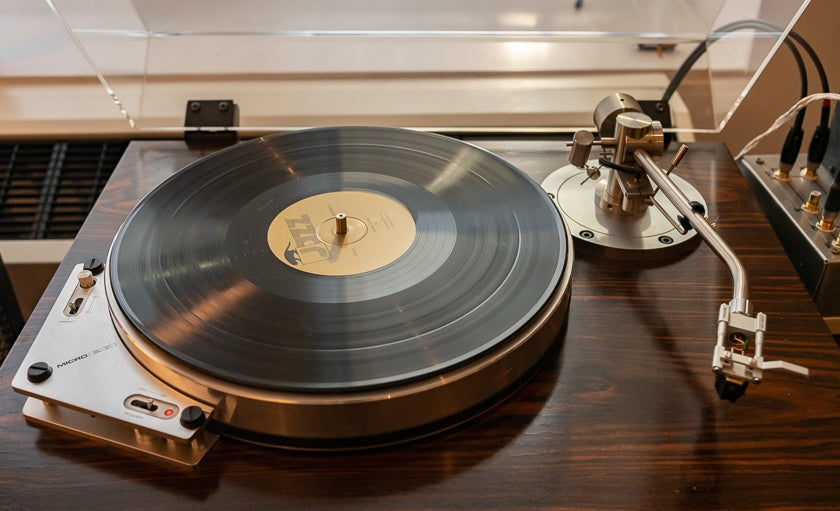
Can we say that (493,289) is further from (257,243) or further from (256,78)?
(256,78)

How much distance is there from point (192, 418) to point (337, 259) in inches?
10.3

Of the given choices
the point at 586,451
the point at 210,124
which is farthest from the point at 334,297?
the point at 210,124

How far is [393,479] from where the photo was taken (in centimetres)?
74

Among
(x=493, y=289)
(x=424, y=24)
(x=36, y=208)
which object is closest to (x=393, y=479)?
(x=493, y=289)

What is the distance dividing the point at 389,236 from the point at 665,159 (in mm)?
527

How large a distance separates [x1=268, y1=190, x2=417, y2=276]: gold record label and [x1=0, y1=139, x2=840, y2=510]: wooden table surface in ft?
0.74

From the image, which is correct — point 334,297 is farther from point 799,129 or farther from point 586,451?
point 799,129

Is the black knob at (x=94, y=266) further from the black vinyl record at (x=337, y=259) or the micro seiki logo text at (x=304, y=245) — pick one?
the micro seiki logo text at (x=304, y=245)

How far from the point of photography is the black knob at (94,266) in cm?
94

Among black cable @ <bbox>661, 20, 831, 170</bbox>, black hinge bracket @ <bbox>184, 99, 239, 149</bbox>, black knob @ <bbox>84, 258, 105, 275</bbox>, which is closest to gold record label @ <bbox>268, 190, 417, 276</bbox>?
black knob @ <bbox>84, 258, 105, 275</bbox>

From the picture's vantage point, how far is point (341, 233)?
0.95 metres

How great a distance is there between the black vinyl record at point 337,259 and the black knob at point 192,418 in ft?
0.14

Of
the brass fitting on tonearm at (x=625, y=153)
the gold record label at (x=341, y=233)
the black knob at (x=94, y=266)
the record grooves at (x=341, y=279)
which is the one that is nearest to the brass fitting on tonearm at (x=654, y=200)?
the brass fitting on tonearm at (x=625, y=153)

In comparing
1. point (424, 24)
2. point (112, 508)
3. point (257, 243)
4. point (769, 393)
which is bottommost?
point (112, 508)
